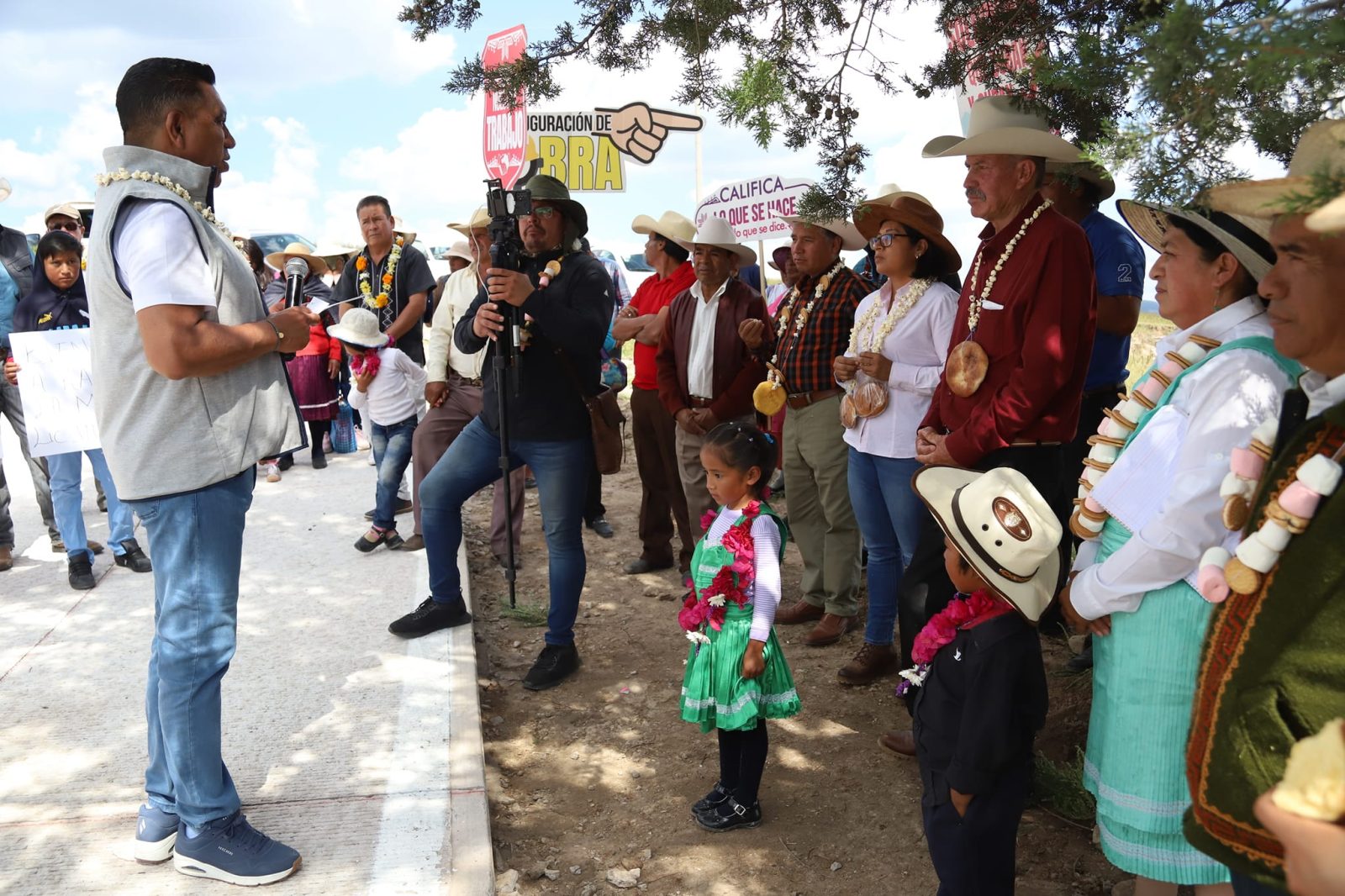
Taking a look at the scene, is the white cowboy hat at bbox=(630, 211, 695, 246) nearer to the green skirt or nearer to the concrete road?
the concrete road

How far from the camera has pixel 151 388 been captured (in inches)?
106

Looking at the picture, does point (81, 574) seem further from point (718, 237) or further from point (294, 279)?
point (718, 237)

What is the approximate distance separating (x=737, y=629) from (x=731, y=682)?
178mm

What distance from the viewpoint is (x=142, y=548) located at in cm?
616

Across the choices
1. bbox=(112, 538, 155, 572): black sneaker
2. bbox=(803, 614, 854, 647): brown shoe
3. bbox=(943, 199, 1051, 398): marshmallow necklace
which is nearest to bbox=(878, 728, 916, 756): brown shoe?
bbox=(803, 614, 854, 647): brown shoe

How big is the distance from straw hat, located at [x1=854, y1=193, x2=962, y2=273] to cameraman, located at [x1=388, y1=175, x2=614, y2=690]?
1251 millimetres

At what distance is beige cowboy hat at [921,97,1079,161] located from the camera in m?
3.32

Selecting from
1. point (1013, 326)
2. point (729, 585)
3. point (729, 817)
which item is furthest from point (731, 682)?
point (1013, 326)

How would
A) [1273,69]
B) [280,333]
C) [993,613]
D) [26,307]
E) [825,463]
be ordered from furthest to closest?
[26,307] < [825,463] < [280,333] < [993,613] < [1273,69]

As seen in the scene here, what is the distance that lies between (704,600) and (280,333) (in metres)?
1.60

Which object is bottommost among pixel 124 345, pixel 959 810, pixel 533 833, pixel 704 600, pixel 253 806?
pixel 533 833

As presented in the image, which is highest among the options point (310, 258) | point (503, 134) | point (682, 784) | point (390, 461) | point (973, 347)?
point (503, 134)

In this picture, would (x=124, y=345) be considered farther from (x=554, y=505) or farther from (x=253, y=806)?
(x=554, y=505)

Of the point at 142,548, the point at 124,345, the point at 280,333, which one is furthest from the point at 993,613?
the point at 142,548
